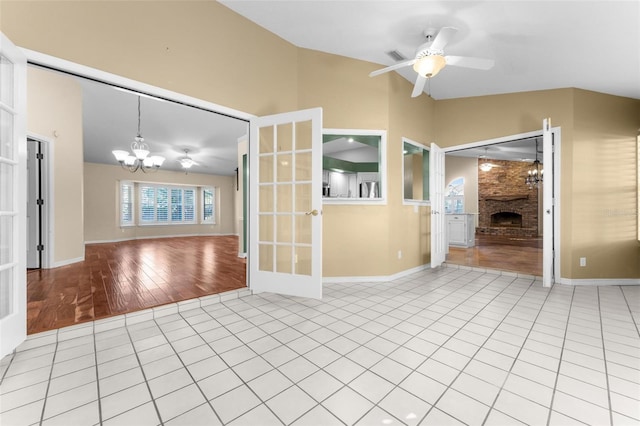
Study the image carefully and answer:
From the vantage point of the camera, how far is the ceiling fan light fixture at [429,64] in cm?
256

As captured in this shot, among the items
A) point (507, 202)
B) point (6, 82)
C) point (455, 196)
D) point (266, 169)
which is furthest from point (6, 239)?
point (507, 202)

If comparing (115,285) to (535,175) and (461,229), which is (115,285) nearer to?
(461,229)

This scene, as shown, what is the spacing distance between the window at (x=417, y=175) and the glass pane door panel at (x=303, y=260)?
2459 millimetres

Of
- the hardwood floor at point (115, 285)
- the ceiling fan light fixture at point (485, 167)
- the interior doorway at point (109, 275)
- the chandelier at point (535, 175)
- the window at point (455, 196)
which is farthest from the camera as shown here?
the window at point (455, 196)

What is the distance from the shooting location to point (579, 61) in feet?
10.5

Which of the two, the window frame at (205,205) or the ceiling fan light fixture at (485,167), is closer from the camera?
the ceiling fan light fixture at (485,167)

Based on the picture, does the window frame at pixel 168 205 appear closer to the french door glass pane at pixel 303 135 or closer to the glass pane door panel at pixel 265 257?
the glass pane door panel at pixel 265 257

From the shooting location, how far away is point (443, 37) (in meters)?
2.38

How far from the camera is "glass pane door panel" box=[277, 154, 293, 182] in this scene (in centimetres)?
306

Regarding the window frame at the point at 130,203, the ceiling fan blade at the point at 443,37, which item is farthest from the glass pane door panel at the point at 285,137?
the window frame at the point at 130,203

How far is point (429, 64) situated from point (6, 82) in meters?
3.38

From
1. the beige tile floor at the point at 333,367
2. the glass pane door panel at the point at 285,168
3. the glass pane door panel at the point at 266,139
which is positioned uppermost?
the glass pane door panel at the point at 266,139

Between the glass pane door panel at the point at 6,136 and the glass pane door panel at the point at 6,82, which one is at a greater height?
the glass pane door panel at the point at 6,82

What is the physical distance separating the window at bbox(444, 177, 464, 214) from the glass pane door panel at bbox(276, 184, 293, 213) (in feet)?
28.7
